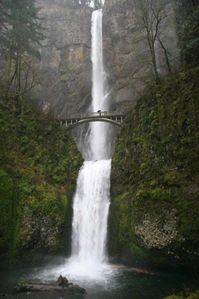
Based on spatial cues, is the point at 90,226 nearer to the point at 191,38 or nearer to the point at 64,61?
the point at 191,38

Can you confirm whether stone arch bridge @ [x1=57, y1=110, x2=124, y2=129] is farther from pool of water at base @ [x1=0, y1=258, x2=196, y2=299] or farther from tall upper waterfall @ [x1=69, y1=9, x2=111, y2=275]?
pool of water at base @ [x1=0, y1=258, x2=196, y2=299]

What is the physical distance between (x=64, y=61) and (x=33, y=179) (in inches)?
1129

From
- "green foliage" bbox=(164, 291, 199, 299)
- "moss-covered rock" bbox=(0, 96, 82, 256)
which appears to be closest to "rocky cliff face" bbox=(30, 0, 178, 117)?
"moss-covered rock" bbox=(0, 96, 82, 256)

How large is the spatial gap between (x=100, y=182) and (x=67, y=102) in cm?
2130

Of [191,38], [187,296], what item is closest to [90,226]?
[187,296]

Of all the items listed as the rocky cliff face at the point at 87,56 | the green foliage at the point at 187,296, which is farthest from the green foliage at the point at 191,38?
the green foliage at the point at 187,296

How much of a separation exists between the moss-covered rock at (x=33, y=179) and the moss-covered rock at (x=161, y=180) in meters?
3.87

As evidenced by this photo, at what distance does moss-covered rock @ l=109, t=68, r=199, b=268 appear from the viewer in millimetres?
18703

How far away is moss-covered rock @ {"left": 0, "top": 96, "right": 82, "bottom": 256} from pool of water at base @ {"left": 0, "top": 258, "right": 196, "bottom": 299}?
7.22 feet

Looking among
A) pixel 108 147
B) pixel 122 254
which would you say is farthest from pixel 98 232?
pixel 108 147

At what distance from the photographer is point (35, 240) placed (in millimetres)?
22109

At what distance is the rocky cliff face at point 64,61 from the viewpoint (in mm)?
44531

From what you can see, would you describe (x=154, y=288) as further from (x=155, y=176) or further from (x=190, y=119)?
(x=190, y=119)

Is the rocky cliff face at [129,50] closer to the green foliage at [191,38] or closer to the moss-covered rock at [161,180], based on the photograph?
the green foliage at [191,38]
